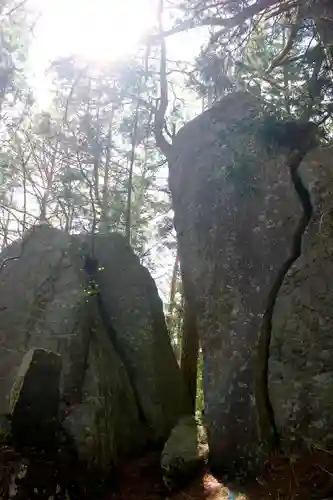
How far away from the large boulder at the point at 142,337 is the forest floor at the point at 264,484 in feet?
4.43

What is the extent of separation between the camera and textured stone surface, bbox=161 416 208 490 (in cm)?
750

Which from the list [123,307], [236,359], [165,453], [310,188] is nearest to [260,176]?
[310,188]

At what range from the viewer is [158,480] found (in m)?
8.05

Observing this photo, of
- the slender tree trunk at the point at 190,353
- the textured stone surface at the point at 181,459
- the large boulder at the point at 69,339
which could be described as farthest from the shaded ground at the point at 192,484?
the slender tree trunk at the point at 190,353

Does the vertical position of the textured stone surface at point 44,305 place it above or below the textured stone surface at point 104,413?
above

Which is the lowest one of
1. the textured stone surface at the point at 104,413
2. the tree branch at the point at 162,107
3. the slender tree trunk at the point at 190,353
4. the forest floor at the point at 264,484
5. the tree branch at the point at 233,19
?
the forest floor at the point at 264,484

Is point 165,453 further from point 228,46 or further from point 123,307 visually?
point 228,46

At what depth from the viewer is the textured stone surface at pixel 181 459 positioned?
7500 mm

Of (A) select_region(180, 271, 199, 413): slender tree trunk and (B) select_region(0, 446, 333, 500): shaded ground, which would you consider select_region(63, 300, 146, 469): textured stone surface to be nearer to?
(B) select_region(0, 446, 333, 500): shaded ground

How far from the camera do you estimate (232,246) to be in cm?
858

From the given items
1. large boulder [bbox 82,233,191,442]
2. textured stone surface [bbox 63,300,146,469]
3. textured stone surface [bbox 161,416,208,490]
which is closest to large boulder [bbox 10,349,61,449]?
textured stone surface [bbox 63,300,146,469]

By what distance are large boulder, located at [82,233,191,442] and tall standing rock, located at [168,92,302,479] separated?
1.36m

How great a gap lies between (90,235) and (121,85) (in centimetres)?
641

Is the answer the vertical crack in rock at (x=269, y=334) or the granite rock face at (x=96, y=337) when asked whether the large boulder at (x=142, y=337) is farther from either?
the vertical crack in rock at (x=269, y=334)
